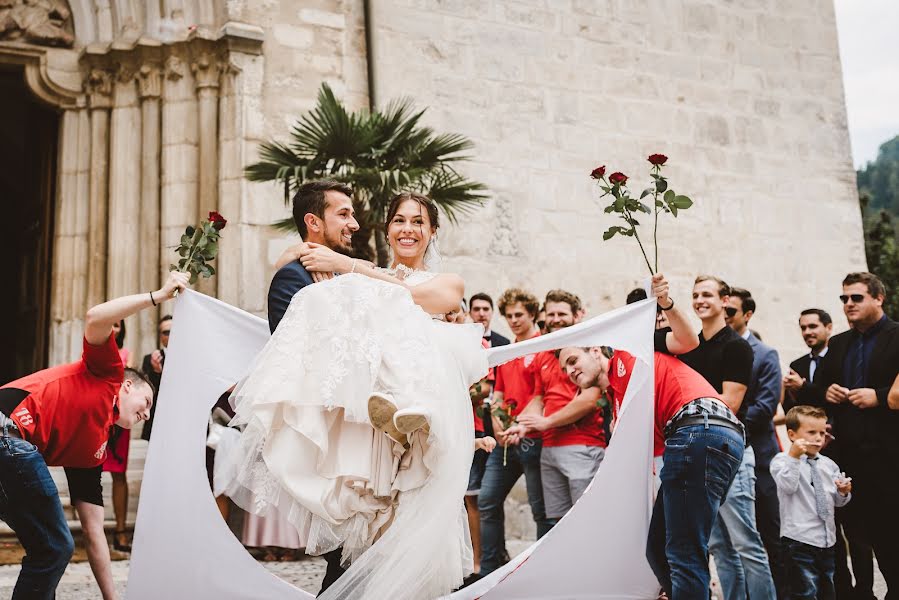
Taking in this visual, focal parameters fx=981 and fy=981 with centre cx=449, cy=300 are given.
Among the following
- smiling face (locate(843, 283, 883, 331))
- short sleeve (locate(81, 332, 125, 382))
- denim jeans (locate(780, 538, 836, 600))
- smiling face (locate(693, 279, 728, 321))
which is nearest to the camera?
short sleeve (locate(81, 332, 125, 382))

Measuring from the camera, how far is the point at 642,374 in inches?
188

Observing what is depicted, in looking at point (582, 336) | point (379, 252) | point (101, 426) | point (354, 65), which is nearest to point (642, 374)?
point (582, 336)

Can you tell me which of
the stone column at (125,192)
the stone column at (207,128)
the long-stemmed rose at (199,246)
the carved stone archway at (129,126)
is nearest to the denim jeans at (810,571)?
the long-stemmed rose at (199,246)

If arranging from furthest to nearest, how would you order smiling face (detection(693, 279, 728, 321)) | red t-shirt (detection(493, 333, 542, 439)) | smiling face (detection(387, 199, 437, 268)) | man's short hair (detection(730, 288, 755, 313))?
red t-shirt (detection(493, 333, 542, 439)) < man's short hair (detection(730, 288, 755, 313)) < smiling face (detection(693, 279, 728, 321)) < smiling face (detection(387, 199, 437, 268))

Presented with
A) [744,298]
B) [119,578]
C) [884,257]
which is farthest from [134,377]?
[884,257]

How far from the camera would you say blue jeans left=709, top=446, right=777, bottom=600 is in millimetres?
4875

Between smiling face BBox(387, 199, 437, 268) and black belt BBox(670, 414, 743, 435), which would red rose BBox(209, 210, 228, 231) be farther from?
black belt BBox(670, 414, 743, 435)

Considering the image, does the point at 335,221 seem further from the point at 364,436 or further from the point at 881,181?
the point at 881,181

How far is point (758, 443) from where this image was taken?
238 inches

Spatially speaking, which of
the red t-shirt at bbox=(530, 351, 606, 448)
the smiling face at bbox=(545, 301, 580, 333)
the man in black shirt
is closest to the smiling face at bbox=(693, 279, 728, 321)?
the man in black shirt

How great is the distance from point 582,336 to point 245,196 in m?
4.30

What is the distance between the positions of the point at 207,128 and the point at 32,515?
205 inches

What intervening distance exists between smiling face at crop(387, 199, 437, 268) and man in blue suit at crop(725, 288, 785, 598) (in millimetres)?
2318

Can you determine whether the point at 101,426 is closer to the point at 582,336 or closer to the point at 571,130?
the point at 582,336
